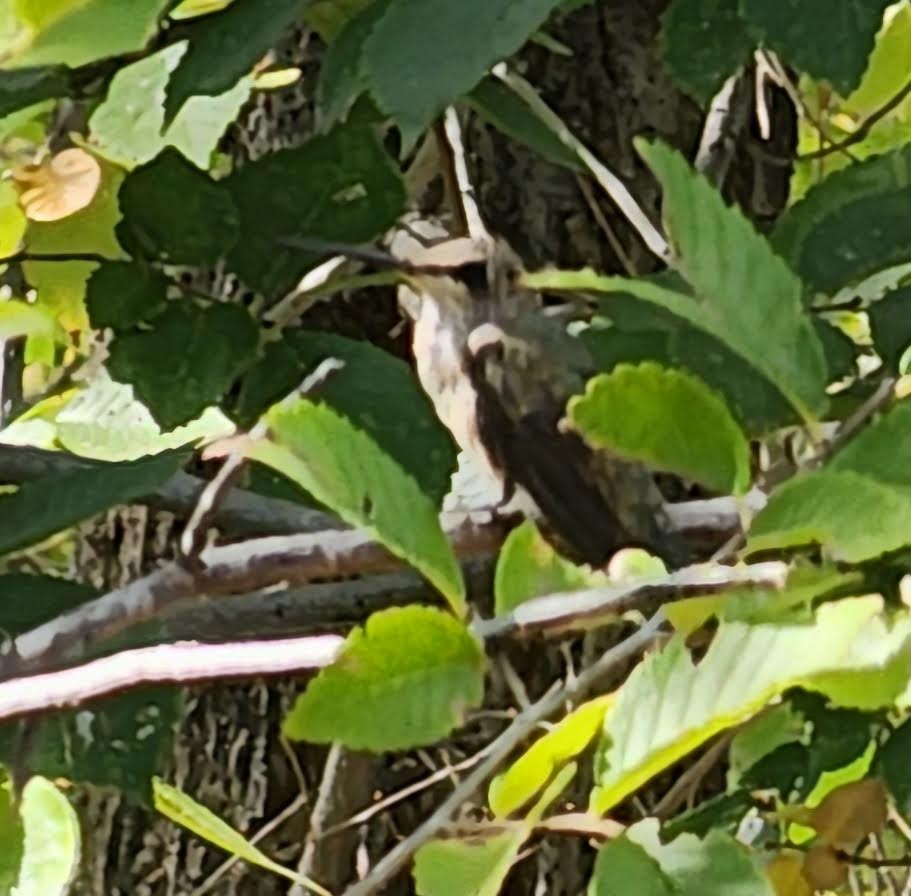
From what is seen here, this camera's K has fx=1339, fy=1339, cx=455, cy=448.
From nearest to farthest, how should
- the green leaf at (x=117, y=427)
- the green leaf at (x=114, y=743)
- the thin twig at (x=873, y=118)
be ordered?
the green leaf at (x=114, y=743) < the green leaf at (x=117, y=427) < the thin twig at (x=873, y=118)

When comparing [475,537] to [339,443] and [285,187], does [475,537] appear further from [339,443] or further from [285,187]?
[339,443]

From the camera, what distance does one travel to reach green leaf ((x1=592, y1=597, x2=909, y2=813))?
0.29 meters

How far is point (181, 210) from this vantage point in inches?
20.4

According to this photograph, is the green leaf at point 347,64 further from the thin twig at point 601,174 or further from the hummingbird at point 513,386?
the hummingbird at point 513,386

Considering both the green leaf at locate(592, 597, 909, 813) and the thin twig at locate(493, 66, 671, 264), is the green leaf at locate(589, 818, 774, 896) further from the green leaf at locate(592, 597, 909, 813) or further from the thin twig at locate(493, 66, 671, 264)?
the thin twig at locate(493, 66, 671, 264)

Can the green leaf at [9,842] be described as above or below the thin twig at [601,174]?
below

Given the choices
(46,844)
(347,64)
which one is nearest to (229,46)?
(347,64)

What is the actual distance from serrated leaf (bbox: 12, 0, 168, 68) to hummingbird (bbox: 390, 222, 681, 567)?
62cm

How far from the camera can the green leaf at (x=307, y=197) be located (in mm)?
522

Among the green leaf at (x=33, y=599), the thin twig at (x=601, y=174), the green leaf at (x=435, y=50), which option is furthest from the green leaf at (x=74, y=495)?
the thin twig at (x=601, y=174)

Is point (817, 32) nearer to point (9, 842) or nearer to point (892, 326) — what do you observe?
point (892, 326)

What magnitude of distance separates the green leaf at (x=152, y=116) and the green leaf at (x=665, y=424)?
283mm

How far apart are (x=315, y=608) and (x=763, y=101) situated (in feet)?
2.46

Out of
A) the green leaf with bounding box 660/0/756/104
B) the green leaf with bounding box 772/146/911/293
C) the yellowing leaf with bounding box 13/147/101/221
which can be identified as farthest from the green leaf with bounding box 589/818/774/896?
the yellowing leaf with bounding box 13/147/101/221
